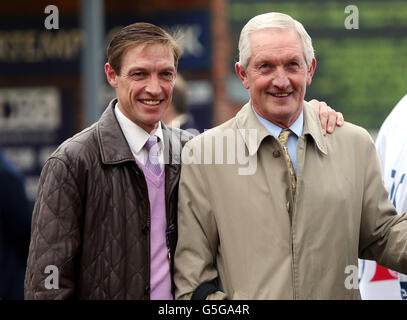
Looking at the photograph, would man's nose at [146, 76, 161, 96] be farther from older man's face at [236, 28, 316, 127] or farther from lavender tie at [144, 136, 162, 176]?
older man's face at [236, 28, 316, 127]

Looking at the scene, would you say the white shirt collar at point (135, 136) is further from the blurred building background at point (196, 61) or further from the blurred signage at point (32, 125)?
the blurred signage at point (32, 125)

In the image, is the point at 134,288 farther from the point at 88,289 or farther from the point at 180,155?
the point at 180,155

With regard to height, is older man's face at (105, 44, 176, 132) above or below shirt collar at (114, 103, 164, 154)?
above

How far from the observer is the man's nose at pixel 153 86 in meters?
3.40

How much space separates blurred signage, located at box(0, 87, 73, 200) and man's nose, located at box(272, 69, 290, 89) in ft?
24.1

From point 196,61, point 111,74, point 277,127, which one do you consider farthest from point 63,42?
point 277,127

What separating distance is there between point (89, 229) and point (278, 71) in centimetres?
92

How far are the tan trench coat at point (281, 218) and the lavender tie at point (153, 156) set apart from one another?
0.39ft

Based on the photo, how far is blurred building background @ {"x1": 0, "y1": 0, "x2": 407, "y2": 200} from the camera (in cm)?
1034

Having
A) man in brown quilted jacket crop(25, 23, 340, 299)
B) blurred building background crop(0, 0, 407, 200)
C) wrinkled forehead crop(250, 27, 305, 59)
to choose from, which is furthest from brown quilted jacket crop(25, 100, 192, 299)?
blurred building background crop(0, 0, 407, 200)

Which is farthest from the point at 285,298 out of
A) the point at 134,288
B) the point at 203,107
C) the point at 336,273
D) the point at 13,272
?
the point at 203,107

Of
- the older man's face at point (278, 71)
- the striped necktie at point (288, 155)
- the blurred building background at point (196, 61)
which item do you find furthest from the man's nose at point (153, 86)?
the blurred building background at point (196, 61)
